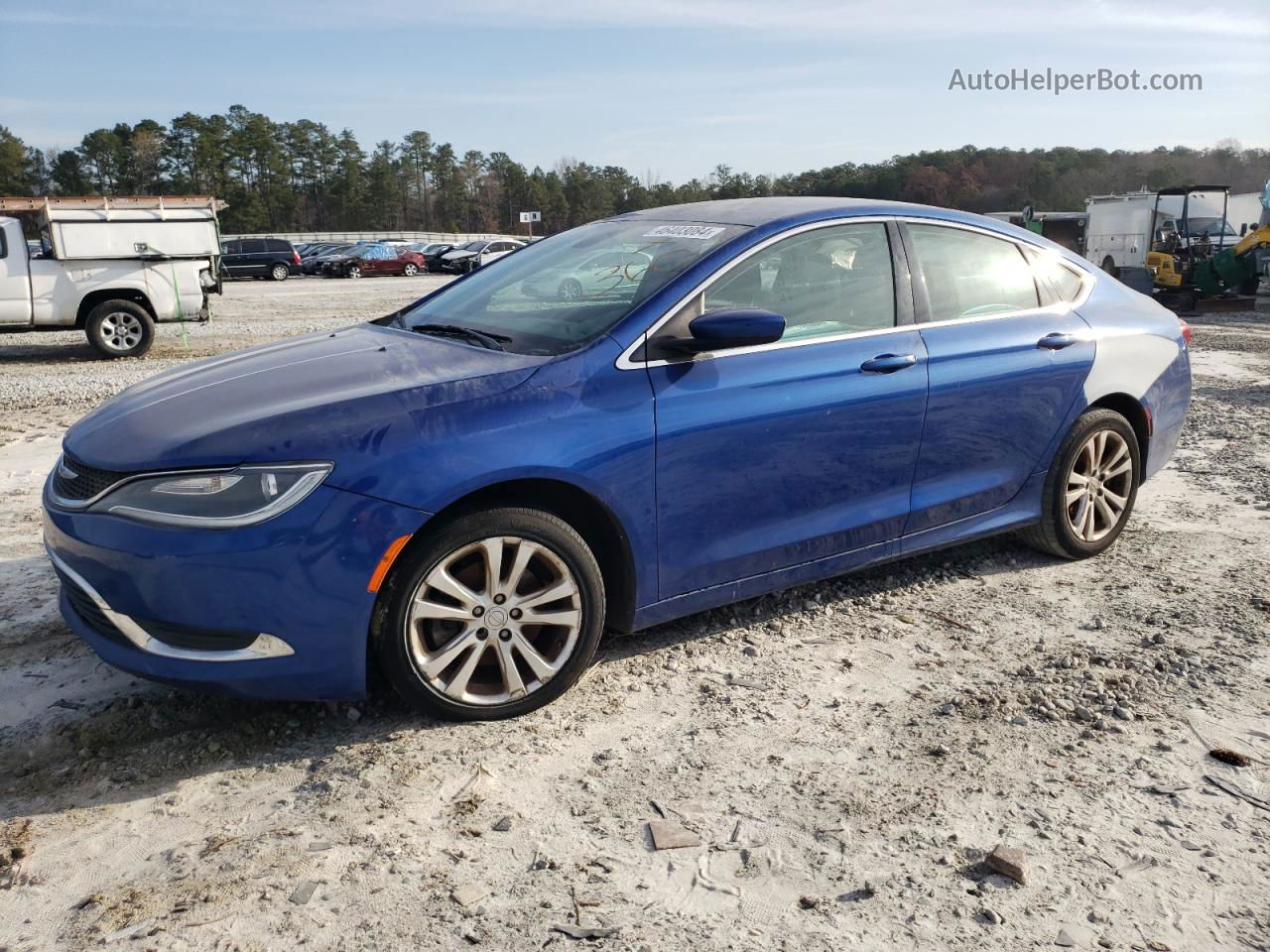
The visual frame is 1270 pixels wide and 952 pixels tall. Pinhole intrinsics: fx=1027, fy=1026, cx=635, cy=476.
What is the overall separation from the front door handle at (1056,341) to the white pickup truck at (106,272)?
1246cm

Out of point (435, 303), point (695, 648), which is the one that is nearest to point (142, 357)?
point (435, 303)

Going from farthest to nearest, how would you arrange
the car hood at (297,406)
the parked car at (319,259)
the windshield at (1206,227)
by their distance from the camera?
the parked car at (319,259)
the windshield at (1206,227)
the car hood at (297,406)

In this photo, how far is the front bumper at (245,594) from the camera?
2910 millimetres

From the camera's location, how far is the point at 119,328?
45.1 feet

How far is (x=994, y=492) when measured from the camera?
14.8 feet

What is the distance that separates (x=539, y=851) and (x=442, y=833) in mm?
285

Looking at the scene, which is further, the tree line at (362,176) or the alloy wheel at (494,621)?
the tree line at (362,176)

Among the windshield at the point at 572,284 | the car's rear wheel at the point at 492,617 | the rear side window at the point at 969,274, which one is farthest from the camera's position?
the rear side window at the point at 969,274

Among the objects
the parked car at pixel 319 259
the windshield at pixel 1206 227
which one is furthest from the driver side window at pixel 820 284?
the parked car at pixel 319 259

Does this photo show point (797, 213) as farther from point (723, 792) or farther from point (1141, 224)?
point (1141, 224)

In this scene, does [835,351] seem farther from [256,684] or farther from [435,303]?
[256,684]

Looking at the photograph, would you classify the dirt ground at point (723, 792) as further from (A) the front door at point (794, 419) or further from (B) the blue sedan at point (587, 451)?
(A) the front door at point (794, 419)

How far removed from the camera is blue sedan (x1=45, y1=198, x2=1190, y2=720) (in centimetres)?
299

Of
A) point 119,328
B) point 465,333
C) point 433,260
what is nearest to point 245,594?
point 465,333
